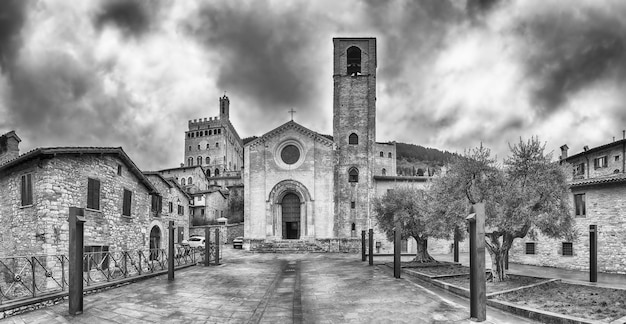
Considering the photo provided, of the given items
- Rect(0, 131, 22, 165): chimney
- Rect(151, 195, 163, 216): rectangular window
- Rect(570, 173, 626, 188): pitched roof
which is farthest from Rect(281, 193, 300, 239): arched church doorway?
Rect(570, 173, 626, 188): pitched roof

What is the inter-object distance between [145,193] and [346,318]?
1682 cm

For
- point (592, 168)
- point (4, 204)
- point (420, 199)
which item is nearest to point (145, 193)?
point (4, 204)

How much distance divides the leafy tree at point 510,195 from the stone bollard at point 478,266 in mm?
5925

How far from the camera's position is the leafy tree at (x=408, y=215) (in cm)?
2338

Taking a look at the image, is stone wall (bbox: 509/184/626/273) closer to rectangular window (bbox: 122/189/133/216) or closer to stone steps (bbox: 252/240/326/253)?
stone steps (bbox: 252/240/326/253)

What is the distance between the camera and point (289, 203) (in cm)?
4028

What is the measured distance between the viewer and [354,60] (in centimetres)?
4184

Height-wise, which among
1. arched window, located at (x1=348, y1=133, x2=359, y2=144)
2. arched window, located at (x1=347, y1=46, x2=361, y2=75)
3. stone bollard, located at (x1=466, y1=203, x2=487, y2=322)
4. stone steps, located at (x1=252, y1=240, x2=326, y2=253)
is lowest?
stone steps, located at (x1=252, y1=240, x2=326, y2=253)

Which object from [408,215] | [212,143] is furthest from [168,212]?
[212,143]

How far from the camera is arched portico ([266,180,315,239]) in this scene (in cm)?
3880

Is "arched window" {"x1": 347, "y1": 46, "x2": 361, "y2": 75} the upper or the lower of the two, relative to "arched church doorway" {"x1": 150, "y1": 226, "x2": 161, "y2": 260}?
upper

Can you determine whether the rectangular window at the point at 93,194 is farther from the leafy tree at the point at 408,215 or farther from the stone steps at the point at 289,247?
the stone steps at the point at 289,247

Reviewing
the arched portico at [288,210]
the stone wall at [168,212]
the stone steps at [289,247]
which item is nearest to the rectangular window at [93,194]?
the stone wall at [168,212]

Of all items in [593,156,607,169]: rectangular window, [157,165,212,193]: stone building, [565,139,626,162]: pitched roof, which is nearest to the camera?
[565,139,626,162]: pitched roof
